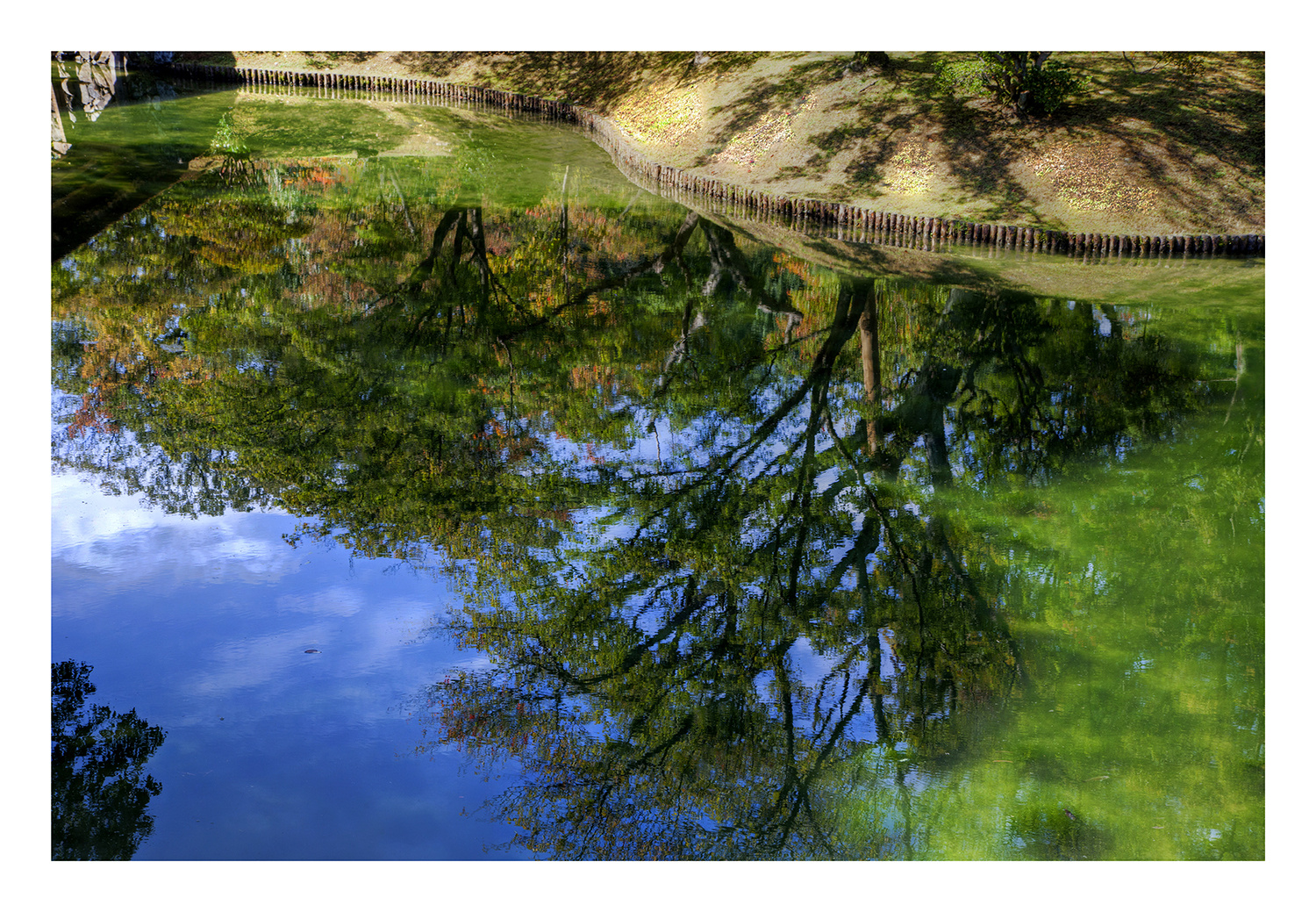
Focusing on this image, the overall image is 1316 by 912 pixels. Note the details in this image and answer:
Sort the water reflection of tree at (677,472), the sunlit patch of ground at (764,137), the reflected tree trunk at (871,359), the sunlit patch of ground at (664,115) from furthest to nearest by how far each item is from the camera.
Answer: the sunlit patch of ground at (664,115), the sunlit patch of ground at (764,137), the reflected tree trunk at (871,359), the water reflection of tree at (677,472)

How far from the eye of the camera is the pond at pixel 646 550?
5.27 m

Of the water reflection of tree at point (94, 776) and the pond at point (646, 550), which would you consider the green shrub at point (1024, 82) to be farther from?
the water reflection of tree at point (94, 776)

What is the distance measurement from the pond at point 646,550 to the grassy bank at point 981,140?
1343 mm

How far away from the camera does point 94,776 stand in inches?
210

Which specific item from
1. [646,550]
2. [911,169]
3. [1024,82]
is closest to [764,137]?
[911,169]

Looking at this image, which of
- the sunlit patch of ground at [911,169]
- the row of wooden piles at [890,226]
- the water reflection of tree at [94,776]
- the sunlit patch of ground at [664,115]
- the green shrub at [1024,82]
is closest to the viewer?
the water reflection of tree at [94,776]

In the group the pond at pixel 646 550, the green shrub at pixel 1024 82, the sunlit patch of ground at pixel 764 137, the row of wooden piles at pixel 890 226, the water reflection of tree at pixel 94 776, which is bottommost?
the water reflection of tree at pixel 94 776

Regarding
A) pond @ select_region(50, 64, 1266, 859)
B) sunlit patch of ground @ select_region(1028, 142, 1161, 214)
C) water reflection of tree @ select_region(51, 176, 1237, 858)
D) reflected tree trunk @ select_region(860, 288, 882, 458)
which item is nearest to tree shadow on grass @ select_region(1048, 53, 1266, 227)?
sunlit patch of ground @ select_region(1028, 142, 1161, 214)

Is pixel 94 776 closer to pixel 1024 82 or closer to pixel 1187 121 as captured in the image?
pixel 1024 82

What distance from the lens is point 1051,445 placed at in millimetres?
9070

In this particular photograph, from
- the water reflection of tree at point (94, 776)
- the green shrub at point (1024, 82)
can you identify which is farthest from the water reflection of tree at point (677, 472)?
the green shrub at point (1024, 82)

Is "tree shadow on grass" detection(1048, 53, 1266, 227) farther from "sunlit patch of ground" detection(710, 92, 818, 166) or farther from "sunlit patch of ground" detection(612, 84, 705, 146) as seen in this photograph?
"sunlit patch of ground" detection(612, 84, 705, 146)

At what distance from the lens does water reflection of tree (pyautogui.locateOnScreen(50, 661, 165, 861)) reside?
4977mm

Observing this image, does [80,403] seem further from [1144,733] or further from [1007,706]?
[1144,733]
